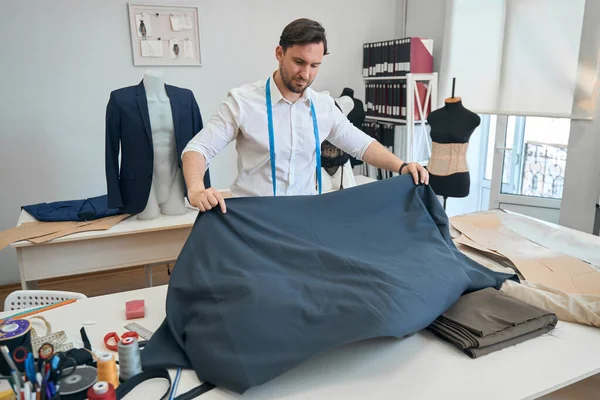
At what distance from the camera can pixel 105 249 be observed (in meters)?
2.46

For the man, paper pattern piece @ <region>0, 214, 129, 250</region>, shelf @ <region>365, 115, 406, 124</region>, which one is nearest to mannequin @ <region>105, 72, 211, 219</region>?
paper pattern piece @ <region>0, 214, 129, 250</region>

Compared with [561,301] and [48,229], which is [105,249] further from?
[561,301]

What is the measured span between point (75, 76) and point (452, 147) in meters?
2.80

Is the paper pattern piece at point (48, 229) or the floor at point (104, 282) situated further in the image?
the floor at point (104, 282)

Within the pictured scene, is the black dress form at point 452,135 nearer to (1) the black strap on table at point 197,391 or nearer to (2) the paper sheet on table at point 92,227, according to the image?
(2) the paper sheet on table at point 92,227

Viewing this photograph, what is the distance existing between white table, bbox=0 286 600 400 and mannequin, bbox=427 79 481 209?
138 centimetres

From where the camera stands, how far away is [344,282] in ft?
4.30

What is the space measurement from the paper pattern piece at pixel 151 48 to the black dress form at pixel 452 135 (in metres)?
2.26

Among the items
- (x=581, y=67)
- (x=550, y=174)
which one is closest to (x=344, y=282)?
(x=581, y=67)

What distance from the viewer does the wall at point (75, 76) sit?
3408 mm

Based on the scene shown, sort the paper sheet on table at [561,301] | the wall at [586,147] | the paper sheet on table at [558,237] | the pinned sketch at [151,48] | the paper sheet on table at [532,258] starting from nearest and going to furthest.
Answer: the paper sheet on table at [561,301], the paper sheet on table at [532,258], the paper sheet on table at [558,237], the wall at [586,147], the pinned sketch at [151,48]

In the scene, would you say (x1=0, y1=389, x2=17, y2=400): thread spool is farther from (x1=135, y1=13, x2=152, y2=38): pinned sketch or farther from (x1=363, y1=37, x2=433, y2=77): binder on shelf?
(x1=363, y1=37, x2=433, y2=77): binder on shelf

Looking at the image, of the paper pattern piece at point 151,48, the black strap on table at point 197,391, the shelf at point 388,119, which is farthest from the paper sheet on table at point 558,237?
the paper pattern piece at point 151,48

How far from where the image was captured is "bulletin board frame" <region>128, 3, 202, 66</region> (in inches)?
143
